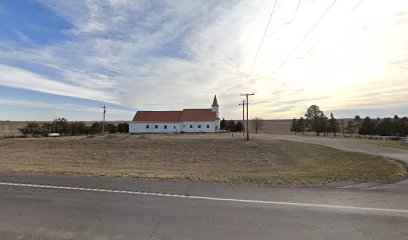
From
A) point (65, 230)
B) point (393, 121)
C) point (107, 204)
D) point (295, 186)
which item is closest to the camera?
point (65, 230)

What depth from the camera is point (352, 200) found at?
849cm

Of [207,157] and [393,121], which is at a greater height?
[393,121]

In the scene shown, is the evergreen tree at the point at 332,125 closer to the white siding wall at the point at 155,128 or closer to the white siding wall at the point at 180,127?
the white siding wall at the point at 180,127

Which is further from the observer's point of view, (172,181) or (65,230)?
(172,181)

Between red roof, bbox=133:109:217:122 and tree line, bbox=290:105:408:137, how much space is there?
26818 millimetres

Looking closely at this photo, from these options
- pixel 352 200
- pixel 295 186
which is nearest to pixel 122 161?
pixel 295 186

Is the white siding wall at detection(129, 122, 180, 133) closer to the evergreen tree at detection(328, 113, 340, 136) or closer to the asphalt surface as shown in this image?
the evergreen tree at detection(328, 113, 340, 136)

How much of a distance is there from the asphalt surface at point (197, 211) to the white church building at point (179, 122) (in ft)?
232

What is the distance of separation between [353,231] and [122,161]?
31.7 m

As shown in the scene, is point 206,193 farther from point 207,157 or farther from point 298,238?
point 207,157

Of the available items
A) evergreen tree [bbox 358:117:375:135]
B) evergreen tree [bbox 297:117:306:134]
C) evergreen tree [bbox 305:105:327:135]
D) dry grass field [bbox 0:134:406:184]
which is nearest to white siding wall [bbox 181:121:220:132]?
evergreen tree [bbox 305:105:327:135]

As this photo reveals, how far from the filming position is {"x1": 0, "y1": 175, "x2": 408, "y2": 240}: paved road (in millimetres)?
6090

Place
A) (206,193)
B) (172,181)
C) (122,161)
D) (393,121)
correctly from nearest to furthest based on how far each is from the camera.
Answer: (206,193) → (172,181) → (122,161) → (393,121)

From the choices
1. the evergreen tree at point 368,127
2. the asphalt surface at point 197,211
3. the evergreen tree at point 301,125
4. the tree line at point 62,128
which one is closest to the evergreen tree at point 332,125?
the evergreen tree at point 368,127
